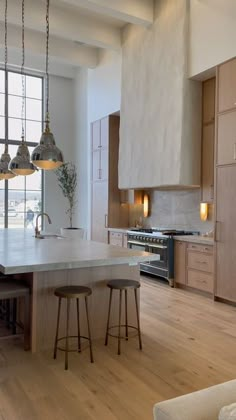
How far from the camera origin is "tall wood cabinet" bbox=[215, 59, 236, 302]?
15.1ft

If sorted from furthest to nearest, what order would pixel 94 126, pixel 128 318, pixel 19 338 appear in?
pixel 94 126
pixel 128 318
pixel 19 338

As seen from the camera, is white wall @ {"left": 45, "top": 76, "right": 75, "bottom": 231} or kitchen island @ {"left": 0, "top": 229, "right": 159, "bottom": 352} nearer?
kitchen island @ {"left": 0, "top": 229, "right": 159, "bottom": 352}

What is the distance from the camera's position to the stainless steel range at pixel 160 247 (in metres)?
5.71

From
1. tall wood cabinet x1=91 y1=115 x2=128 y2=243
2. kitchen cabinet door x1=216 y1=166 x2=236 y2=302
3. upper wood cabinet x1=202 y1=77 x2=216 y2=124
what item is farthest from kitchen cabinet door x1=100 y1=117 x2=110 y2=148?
kitchen cabinet door x1=216 y1=166 x2=236 y2=302

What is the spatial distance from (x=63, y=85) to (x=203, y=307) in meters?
7.14

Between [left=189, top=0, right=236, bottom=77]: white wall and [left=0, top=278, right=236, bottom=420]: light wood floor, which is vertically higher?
[left=189, top=0, right=236, bottom=77]: white wall

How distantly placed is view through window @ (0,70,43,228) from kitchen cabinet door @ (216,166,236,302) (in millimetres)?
5510

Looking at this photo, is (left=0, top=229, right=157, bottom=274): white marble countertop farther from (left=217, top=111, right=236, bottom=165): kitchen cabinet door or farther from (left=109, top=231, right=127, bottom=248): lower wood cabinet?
(left=109, top=231, right=127, bottom=248): lower wood cabinet

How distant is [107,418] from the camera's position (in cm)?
217

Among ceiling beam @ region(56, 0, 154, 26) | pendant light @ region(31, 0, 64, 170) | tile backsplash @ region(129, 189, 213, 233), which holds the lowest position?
tile backsplash @ region(129, 189, 213, 233)

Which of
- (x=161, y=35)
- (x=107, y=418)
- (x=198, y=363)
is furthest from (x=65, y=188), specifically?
(x=107, y=418)

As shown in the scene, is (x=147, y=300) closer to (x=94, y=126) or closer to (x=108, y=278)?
(x=108, y=278)

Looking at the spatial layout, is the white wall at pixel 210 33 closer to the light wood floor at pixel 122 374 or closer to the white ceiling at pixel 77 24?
the white ceiling at pixel 77 24

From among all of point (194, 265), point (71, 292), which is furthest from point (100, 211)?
point (71, 292)
